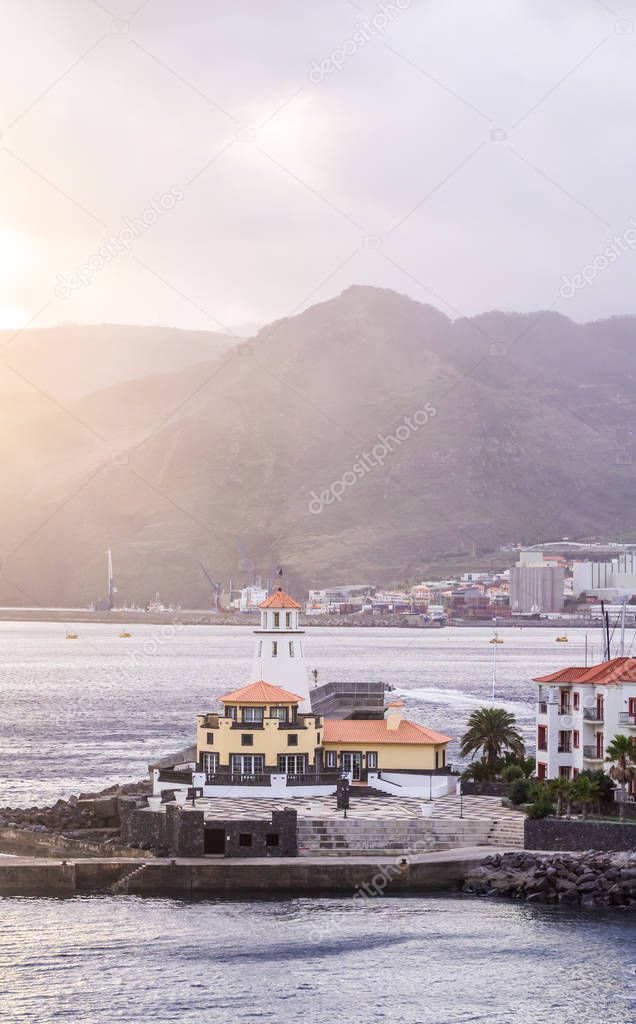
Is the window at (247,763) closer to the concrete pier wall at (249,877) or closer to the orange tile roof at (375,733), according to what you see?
the orange tile roof at (375,733)

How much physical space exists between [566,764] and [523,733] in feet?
155

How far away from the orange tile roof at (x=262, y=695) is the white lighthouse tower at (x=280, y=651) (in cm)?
207

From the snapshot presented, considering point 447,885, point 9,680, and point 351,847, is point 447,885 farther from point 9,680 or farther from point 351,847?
point 9,680

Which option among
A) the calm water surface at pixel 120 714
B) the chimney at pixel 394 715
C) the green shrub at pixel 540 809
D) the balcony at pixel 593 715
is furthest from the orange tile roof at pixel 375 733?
the calm water surface at pixel 120 714

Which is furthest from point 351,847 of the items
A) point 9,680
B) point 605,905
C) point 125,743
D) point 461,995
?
point 9,680

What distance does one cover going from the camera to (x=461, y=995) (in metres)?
42.1

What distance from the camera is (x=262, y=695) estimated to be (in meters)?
64.3

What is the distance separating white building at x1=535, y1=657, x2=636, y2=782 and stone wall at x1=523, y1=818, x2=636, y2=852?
6.16 m

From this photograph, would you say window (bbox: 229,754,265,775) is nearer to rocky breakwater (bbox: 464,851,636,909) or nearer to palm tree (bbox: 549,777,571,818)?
palm tree (bbox: 549,777,571,818)

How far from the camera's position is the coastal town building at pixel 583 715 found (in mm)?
59938

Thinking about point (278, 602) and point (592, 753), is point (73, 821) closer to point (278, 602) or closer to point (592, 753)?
point (278, 602)

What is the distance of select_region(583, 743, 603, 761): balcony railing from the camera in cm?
6047

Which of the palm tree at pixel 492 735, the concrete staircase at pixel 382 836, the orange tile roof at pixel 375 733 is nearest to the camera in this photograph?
the concrete staircase at pixel 382 836

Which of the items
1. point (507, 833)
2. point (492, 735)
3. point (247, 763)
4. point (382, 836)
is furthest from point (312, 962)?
point (492, 735)
